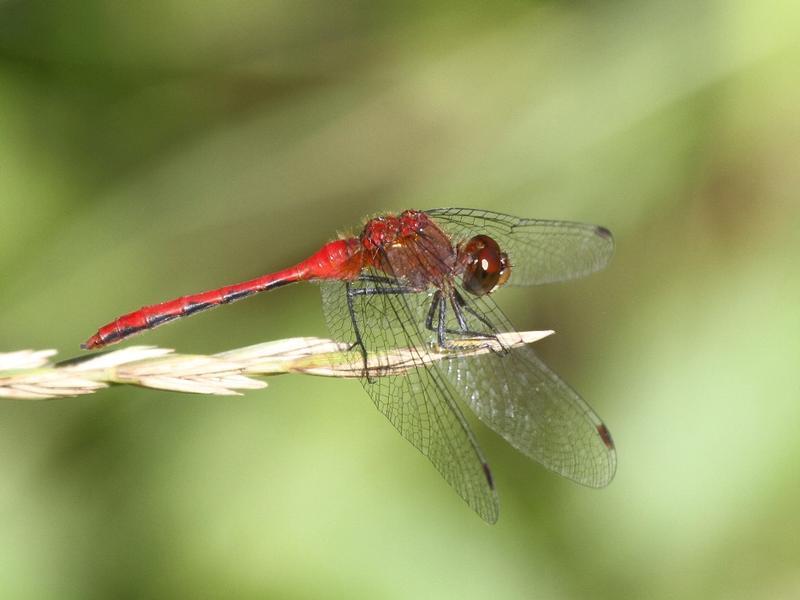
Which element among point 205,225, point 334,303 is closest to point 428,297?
point 334,303

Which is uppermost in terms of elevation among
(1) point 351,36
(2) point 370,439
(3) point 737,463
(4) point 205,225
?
(1) point 351,36

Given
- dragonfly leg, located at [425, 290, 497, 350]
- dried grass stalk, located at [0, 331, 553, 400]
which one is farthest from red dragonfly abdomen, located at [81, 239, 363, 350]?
dried grass stalk, located at [0, 331, 553, 400]

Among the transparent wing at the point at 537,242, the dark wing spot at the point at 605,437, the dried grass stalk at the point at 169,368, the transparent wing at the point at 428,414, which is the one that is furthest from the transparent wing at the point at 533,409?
the dried grass stalk at the point at 169,368

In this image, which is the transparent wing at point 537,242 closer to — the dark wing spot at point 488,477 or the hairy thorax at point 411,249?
the hairy thorax at point 411,249

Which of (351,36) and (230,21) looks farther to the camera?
(351,36)

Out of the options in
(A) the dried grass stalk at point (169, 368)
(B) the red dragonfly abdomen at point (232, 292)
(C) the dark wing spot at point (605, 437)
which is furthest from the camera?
(B) the red dragonfly abdomen at point (232, 292)

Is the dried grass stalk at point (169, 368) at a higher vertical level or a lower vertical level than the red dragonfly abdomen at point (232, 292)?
lower

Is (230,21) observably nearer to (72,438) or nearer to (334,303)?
(334,303)
